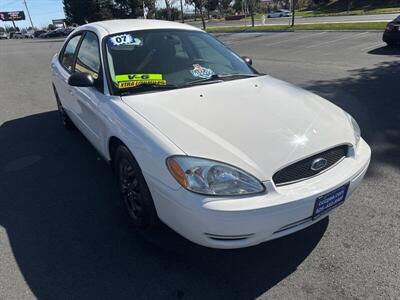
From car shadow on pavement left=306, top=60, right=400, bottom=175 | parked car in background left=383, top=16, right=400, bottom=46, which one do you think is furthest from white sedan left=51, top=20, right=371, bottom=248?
parked car in background left=383, top=16, right=400, bottom=46

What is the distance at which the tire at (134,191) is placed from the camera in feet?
8.36

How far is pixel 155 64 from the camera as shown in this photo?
3309mm

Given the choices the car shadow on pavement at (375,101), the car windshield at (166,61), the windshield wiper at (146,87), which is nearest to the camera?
the windshield wiper at (146,87)

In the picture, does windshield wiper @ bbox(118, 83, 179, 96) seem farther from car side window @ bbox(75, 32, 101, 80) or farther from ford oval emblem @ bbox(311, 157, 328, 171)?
ford oval emblem @ bbox(311, 157, 328, 171)

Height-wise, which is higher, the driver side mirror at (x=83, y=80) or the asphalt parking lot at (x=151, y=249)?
the driver side mirror at (x=83, y=80)

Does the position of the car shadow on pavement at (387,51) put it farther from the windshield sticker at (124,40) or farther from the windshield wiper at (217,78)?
the windshield sticker at (124,40)

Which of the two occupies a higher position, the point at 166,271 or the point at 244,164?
the point at 244,164

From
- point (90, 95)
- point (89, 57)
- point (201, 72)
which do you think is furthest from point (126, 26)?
point (201, 72)

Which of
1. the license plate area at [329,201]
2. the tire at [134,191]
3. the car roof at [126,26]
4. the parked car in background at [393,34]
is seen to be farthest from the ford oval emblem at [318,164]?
the parked car in background at [393,34]

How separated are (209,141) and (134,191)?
2.74ft

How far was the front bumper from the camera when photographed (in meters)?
2.05

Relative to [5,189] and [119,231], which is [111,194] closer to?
[119,231]

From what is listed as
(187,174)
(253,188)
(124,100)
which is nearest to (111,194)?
(124,100)

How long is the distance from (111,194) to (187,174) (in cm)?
162
